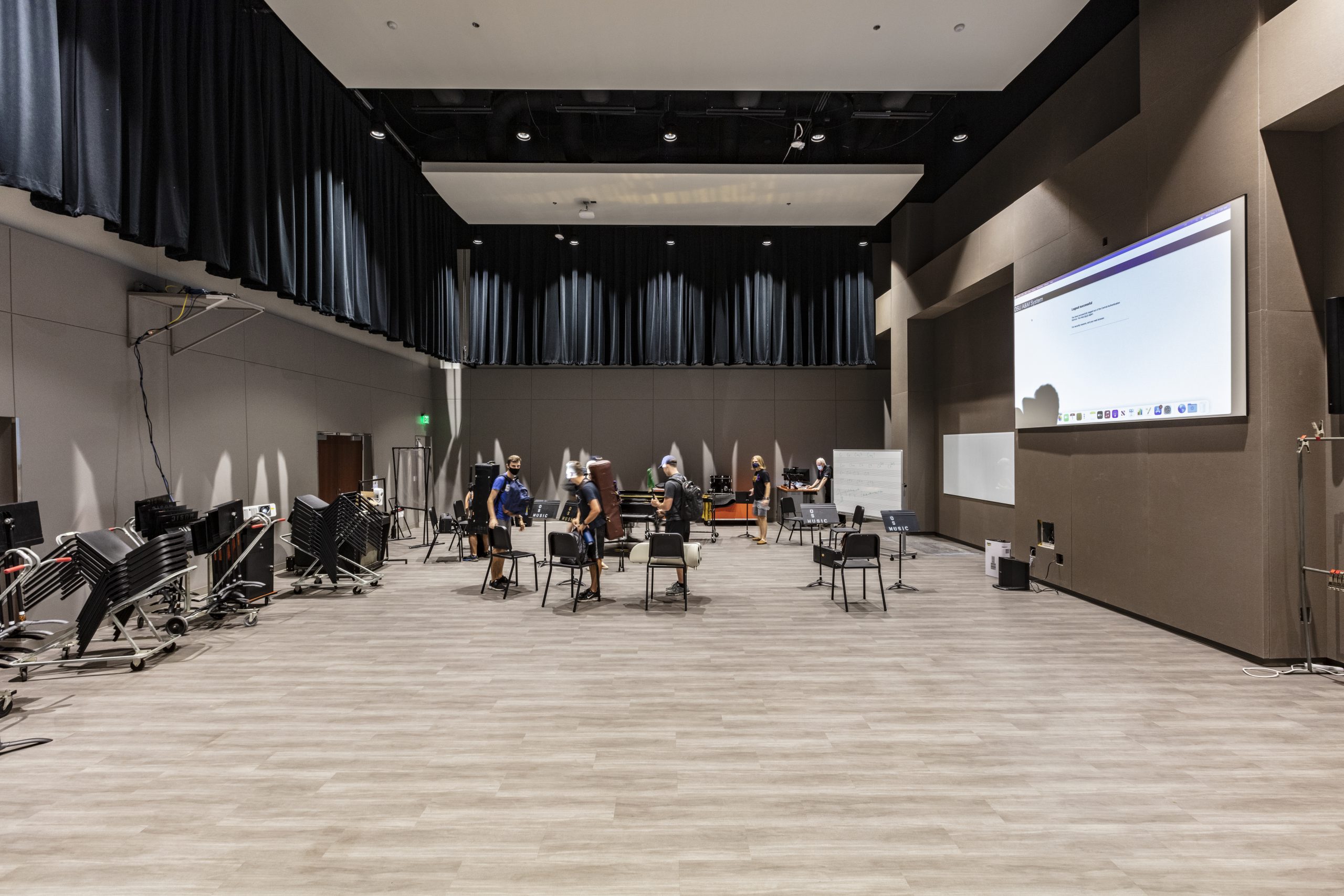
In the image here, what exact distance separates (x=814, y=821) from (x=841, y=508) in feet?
32.1

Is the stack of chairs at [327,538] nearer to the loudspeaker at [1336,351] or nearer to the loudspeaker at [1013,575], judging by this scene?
the loudspeaker at [1013,575]

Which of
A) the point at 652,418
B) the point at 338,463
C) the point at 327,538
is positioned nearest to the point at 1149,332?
the point at 327,538

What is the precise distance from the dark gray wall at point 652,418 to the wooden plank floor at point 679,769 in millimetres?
8654

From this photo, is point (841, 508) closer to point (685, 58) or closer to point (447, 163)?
point (685, 58)

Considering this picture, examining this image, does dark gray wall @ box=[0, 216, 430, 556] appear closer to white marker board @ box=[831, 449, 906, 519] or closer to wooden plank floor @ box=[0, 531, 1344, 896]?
wooden plank floor @ box=[0, 531, 1344, 896]

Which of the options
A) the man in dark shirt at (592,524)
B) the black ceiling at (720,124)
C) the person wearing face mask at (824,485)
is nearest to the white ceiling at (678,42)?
the black ceiling at (720,124)

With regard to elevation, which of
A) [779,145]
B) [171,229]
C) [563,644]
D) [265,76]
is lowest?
[563,644]

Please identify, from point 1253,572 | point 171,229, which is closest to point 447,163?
point 171,229

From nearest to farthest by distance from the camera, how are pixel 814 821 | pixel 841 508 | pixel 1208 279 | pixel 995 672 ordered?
pixel 814 821 < pixel 995 672 < pixel 1208 279 < pixel 841 508

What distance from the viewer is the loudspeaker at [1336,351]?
13.2 ft

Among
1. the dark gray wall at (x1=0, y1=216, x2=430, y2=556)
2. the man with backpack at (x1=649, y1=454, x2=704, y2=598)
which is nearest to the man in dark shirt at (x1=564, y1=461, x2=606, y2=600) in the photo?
the man with backpack at (x1=649, y1=454, x2=704, y2=598)

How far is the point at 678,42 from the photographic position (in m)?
6.51

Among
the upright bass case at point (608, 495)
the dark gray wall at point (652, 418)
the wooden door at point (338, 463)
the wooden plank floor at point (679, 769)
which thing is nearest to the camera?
the wooden plank floor at point (679, 769)

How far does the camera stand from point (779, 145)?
1011 centimetres
